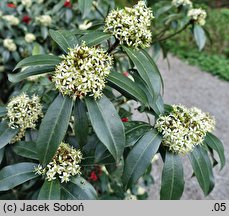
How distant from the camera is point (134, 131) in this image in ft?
3.59

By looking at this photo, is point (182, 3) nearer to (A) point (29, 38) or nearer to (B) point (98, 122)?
(A) point (29, 38)

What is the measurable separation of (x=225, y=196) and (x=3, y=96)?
6.02ft

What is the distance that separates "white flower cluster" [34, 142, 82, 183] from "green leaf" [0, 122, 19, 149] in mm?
170

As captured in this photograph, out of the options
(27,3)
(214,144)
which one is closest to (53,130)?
(214,144)

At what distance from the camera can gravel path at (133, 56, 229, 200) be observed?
2775 mm

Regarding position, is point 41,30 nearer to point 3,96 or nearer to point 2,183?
point 3,96

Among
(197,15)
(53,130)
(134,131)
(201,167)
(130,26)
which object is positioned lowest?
(201,167)

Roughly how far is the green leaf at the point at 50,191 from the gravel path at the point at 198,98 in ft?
5.75

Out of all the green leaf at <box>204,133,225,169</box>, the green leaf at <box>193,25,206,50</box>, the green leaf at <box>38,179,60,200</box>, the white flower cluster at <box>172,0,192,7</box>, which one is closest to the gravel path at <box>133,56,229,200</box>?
the green leaf at <box>193,25,206,50</box>

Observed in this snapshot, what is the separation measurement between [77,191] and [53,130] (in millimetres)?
228

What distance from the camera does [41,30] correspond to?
2469 millimetres

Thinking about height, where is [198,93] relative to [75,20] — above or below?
below

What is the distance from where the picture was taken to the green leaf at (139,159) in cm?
102
